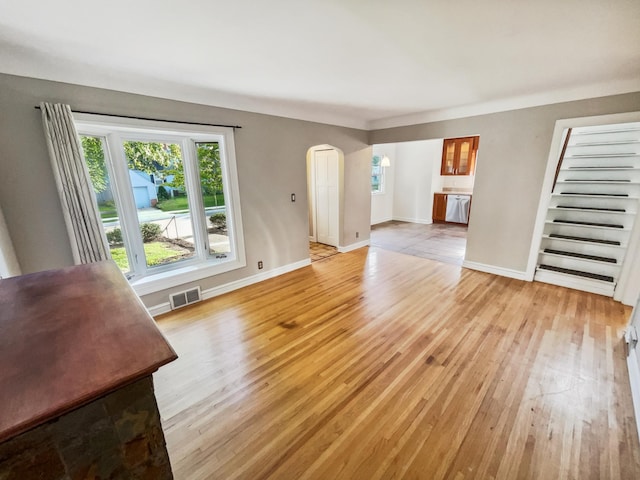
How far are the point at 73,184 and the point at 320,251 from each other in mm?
3691

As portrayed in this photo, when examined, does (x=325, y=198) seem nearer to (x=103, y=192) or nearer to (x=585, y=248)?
(x=103, y=192)

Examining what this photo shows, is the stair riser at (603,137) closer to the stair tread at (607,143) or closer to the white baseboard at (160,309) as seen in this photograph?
the stair tread at (607,143)

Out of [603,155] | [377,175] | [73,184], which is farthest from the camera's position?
[377,175]

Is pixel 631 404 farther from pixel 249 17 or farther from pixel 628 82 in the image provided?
pixel 249 17

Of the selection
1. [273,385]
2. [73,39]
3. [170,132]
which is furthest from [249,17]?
[273,385]

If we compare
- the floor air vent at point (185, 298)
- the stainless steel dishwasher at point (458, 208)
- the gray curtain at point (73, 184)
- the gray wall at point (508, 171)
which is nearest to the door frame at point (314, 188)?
the gray wall at point (508, 171)

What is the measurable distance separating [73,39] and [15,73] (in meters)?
0.73

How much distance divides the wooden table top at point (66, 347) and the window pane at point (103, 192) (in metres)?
1.49

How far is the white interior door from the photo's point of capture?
16.3 feet

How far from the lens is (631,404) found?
5.72ft

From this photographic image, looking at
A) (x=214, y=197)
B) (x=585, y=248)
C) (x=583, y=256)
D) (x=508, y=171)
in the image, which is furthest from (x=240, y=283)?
(x=585, y=248)

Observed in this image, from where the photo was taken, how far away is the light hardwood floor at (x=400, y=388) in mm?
1434

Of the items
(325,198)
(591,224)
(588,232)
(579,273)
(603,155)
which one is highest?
(603,155)

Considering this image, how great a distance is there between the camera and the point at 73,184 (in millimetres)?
2219
